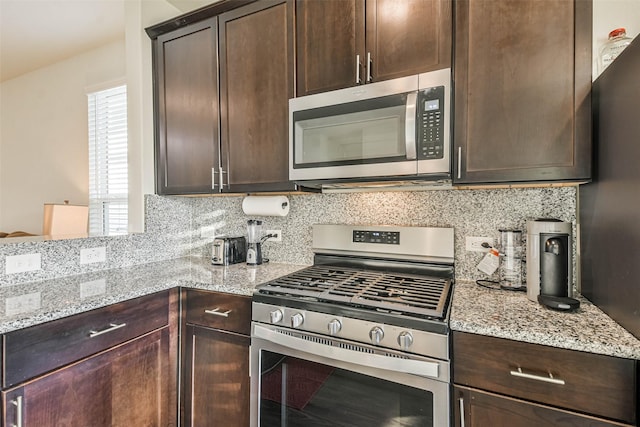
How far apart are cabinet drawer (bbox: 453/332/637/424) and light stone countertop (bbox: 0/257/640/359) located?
3 centimetres

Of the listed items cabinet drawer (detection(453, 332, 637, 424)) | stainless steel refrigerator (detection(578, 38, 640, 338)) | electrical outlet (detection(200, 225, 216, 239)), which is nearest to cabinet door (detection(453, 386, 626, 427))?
cabinet drawer (detection(453, 332, 637, 424))

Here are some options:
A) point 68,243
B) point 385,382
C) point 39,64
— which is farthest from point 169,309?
point 39,64

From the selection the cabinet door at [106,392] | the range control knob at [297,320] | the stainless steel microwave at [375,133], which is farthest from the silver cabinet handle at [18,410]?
the stainless steel microwave at [375,133]

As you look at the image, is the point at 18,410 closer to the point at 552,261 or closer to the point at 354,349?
the point at 354,349

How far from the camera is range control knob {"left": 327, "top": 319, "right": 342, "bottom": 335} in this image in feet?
3.60

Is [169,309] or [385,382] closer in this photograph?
[385,382]

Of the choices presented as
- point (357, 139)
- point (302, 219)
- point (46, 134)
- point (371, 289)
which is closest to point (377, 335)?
point (371, 289)

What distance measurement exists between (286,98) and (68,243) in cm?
134

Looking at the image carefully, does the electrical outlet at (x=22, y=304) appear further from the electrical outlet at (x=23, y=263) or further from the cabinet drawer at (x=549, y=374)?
the cabinet drawer at (x=549, y=374)

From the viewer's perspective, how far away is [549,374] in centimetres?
87

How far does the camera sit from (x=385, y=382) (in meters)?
1.04

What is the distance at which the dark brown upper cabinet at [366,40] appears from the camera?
1.27 m

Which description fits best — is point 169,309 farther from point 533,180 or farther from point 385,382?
point 533,180

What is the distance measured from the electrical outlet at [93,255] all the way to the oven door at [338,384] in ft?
3.52
